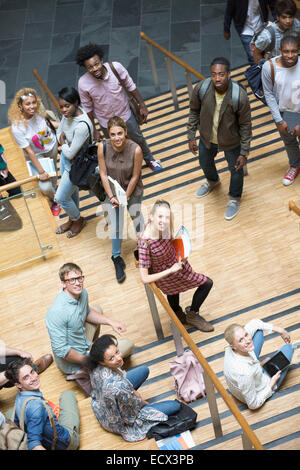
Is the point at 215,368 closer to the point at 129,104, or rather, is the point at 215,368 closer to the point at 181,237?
the point at 181,237

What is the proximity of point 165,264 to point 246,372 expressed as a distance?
1160 millimetres

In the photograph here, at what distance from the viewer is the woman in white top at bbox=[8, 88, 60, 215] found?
727cm

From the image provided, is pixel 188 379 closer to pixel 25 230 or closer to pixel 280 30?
pixel 25 230

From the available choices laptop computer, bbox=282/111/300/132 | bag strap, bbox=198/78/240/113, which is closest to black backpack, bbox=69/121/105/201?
bag strap, bbox=198/78/240/113

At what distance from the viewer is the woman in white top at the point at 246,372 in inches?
207

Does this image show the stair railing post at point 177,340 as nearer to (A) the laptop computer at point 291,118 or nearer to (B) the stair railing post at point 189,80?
(A) the laptop computer at point 291,118

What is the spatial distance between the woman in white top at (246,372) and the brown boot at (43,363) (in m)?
1.75

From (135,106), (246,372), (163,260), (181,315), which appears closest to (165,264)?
(163,260)

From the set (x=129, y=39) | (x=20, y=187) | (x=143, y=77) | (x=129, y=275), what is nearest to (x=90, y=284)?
(x=129, y=275)

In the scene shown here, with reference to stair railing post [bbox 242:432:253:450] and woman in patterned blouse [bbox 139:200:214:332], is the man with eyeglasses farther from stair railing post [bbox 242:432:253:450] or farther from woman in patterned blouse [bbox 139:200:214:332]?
stair railing post [bbox 242:432:253:450]

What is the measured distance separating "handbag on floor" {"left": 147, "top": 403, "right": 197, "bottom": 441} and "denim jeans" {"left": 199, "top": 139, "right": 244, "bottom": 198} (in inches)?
114

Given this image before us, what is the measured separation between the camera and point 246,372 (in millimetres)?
5301
